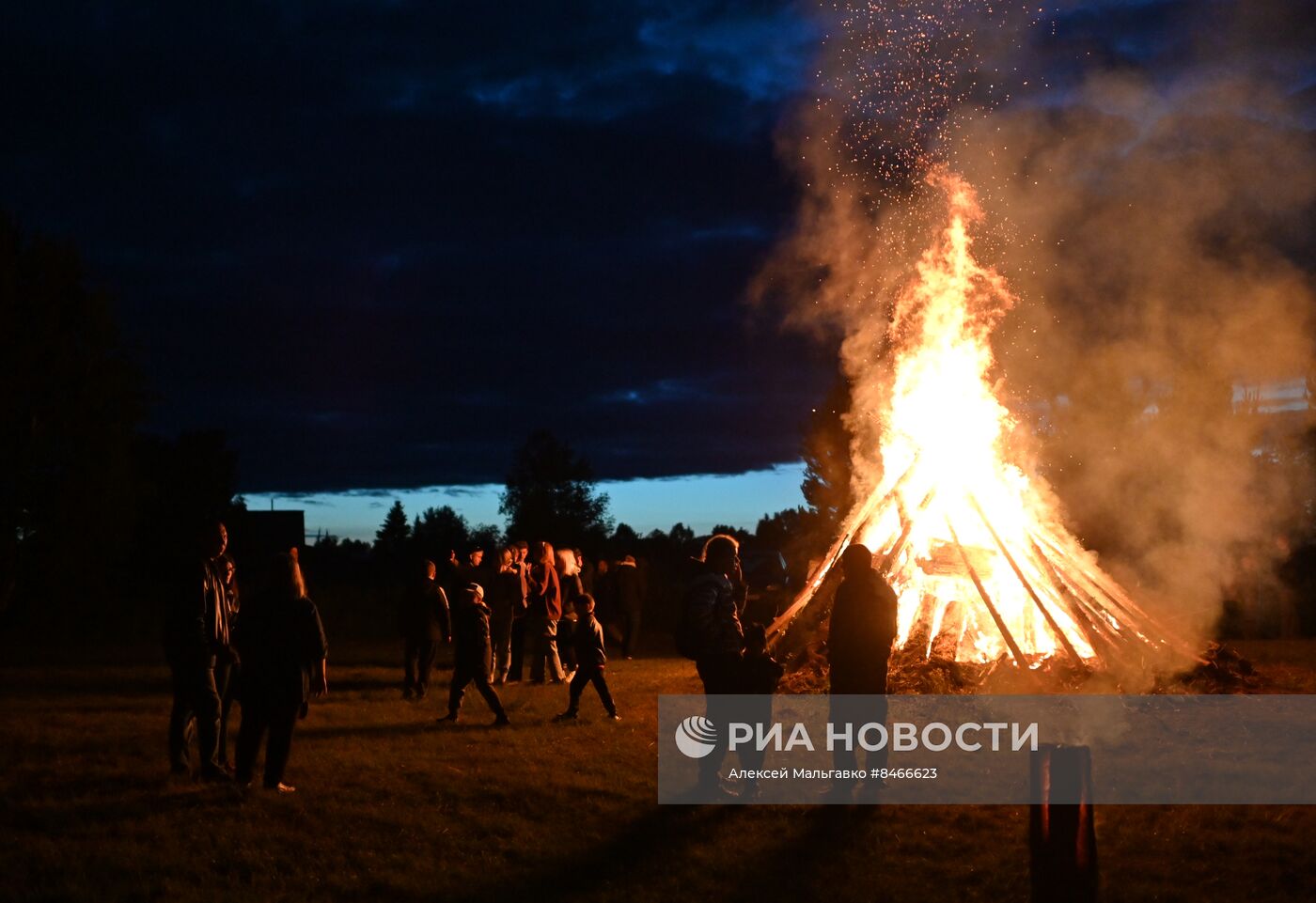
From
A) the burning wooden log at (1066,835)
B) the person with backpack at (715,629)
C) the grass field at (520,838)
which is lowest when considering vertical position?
the grass field at (520,838)

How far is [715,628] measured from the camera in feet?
24.7

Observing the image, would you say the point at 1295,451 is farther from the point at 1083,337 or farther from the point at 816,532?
the point at 816,532

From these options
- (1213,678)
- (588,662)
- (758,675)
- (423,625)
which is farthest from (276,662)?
(1213,678)

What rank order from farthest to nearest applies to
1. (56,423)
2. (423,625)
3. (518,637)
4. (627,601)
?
1. (56,423)
2. (627,601)
3. (518,637)
4. (423,625)

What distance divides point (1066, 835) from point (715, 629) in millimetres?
3543

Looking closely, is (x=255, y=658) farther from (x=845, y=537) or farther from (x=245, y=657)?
(x=845, y=537)

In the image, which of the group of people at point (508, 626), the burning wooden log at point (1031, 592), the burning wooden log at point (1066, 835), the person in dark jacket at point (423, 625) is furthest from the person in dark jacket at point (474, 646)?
the burning wooden log at point (1066, 835)

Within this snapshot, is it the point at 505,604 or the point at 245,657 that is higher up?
the point at 505,604

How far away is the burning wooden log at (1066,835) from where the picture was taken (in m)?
4.22

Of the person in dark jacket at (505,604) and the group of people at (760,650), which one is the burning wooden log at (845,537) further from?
the group of people at (760,650)

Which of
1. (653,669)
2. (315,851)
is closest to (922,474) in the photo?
(653,669)

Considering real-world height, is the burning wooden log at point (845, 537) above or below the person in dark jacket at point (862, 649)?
above

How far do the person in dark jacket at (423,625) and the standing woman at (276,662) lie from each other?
5049mm

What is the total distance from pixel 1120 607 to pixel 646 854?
8960mm
